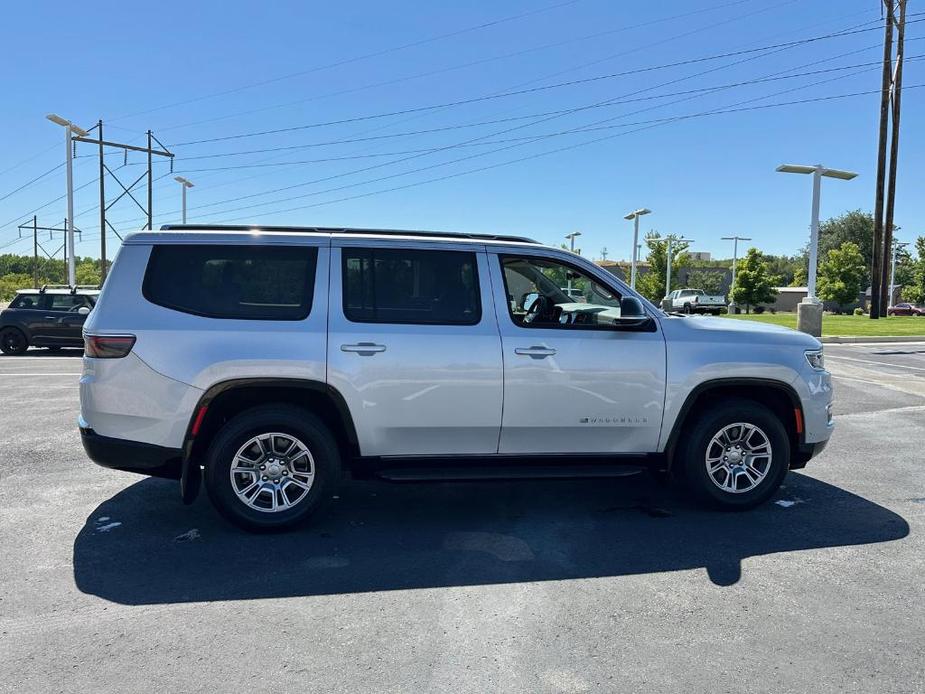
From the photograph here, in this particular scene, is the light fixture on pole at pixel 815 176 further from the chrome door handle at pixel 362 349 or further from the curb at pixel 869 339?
the chrome door handle at pixel 362 349

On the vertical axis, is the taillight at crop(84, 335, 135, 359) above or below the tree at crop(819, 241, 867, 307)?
below

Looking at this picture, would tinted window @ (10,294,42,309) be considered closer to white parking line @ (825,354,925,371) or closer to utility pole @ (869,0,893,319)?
white parking line @ (825,354,925,371)

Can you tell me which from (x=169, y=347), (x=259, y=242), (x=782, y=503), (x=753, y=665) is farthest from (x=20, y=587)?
(x=782, y=503)

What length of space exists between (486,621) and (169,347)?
8.45 ft

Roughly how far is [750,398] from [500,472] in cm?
202

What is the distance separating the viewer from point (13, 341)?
16.7m

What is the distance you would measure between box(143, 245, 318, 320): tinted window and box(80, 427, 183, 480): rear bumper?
92 cm

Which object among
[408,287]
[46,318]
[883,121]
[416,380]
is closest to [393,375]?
[416,380]

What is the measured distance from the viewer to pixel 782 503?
5.27 m

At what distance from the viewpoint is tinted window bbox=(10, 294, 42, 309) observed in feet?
53.9

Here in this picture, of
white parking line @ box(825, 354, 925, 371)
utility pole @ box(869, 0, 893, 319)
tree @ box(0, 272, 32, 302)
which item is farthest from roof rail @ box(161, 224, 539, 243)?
tree @ box(0, 272, 32, 302)

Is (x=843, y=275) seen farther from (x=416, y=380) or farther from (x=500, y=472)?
(x=416, y=380)

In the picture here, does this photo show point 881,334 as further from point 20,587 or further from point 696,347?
point 20,587

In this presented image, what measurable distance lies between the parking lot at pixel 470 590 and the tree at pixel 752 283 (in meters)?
55.4
